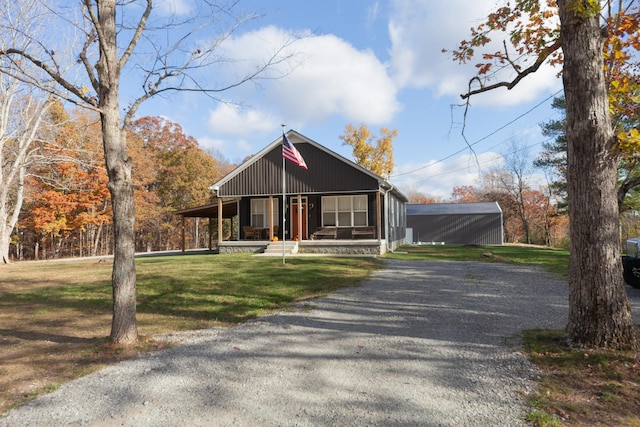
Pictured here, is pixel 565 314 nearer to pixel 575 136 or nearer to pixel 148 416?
pixel 575 136

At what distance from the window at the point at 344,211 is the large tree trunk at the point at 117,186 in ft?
47.0

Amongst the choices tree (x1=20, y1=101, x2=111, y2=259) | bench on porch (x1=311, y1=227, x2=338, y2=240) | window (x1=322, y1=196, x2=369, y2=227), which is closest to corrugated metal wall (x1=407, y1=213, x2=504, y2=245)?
window (x1=322, y1=196, x2=369, y2=227)

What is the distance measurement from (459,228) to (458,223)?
17.5 inches

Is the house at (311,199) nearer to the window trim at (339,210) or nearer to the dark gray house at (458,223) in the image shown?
the window trim at (339,210)

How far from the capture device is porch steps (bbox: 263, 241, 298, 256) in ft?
55.1

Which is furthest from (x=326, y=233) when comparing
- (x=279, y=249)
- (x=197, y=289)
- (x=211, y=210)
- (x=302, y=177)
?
(x=197, y=289)

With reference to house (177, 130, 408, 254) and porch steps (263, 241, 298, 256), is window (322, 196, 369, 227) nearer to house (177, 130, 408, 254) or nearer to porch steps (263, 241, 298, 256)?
house (177, 130, 408, 254)

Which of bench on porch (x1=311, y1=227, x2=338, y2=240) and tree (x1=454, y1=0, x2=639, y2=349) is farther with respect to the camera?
bench on porch (x1=311, y1=227, x2=338, y2=240)

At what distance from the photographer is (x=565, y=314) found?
5965mm

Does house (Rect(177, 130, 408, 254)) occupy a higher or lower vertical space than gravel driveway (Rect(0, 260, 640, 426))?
higher

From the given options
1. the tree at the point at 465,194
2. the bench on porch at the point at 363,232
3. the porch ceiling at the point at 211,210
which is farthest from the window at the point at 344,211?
the tree at the point at 465,194

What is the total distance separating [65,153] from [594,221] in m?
28.0

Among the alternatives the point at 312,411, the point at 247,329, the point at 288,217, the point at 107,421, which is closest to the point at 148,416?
the point at 107,421

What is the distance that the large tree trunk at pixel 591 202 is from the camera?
158 inches
